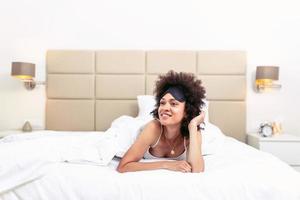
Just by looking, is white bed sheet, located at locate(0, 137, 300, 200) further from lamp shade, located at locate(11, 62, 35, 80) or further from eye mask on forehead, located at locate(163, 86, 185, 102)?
lamp shade, located at locate(11, 62, 35, 80)

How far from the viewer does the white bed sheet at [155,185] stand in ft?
4.52

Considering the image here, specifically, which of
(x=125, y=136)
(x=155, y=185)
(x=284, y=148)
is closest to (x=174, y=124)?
(x=125, y=136)

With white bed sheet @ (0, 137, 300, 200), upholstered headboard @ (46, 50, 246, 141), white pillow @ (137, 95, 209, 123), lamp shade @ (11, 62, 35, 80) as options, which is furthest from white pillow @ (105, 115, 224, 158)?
lamp shade @ (11, 62, 35, 80)

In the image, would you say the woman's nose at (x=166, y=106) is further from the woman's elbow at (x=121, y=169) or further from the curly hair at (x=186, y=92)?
the woman's elbow at (x=121, y=169)

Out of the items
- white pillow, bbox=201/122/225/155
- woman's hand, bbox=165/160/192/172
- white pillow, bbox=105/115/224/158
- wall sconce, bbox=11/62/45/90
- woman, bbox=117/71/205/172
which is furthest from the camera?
wall sconce, bbox=11/62/45/90

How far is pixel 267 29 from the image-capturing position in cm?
341

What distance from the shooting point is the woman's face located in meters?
1.82

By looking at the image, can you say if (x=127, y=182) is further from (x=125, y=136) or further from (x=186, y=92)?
(x=186, y=92)

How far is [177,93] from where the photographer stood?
6.20 feet

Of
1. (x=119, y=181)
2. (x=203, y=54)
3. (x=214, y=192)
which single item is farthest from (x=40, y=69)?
(x=214, y=192)

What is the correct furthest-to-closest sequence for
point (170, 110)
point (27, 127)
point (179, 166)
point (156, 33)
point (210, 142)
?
point (156, 33)
point (27, 127)
point (210, 142)
point (170, 110)
point (179, 166)

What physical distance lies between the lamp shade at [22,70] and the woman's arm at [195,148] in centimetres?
197

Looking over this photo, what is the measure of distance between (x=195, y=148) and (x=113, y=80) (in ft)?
5.83

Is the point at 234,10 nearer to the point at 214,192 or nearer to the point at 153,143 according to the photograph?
the point at 153,143
